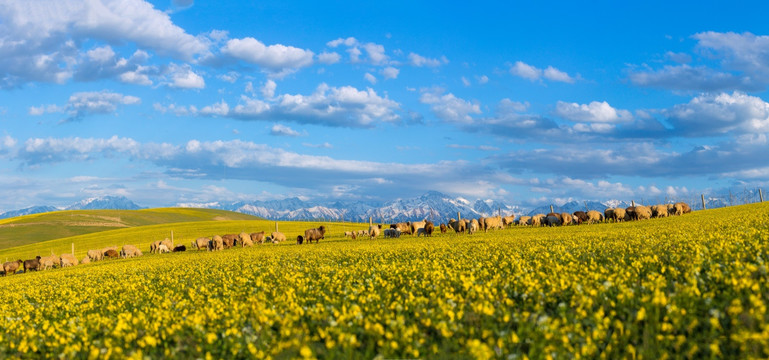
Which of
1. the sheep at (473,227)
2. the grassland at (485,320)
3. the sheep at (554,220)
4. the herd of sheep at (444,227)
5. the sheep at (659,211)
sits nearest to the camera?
the grassland at (485,320)

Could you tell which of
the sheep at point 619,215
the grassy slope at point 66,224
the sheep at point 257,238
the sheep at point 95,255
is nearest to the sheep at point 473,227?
the sheep at point 619,215

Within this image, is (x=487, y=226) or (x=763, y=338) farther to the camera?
(x=487, y=226)

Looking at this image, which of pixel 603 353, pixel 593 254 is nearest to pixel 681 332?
pixel 603 353

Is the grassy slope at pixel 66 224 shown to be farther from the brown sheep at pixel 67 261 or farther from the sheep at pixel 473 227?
the sheep at pixel 473 227

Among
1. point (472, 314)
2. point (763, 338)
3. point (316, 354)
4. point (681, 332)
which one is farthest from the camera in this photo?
point (472, 314)

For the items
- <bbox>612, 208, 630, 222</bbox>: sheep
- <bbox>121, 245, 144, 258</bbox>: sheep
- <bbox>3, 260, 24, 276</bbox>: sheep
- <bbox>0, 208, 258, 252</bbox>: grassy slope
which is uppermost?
<bbox>0, 208, 258, 252</bbox>: grassy slope

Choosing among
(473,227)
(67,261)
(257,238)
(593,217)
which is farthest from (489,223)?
(67,261)

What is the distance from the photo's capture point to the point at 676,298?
10.1 m

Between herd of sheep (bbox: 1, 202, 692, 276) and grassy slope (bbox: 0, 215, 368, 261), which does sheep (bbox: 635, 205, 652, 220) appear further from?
grassy slope (bbox: 0, 215, 368, 261)

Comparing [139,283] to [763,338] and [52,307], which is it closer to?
[52,307]

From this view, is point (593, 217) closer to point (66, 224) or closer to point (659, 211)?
point (659, 211)

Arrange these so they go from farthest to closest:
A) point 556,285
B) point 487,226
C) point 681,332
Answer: point 487,226, point 556,285, point 681,332

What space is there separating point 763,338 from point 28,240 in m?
172

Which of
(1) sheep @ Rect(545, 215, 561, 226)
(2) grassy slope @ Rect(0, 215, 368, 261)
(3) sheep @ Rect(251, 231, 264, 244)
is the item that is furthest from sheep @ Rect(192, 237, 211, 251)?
(1) sheep @ Rect(545, 215, 561, 226)
